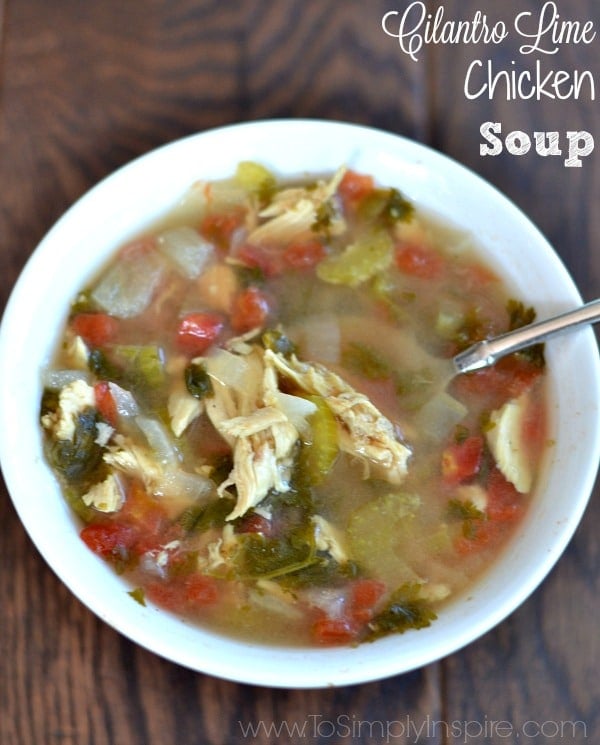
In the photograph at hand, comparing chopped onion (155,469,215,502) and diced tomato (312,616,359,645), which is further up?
chopped onion (155,469,215,502)

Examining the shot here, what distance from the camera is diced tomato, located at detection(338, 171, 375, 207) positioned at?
7.35ft

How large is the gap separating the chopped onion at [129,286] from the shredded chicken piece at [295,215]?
288mm

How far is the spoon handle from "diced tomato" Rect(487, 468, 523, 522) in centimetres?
28

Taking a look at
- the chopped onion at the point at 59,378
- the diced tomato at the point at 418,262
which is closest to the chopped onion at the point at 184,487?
the chopped onion at the point at 59,378

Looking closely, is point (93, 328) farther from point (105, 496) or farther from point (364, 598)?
point (364, 598)

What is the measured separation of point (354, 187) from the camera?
7.39ft

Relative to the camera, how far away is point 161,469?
6.41 ft

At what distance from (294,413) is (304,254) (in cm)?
50

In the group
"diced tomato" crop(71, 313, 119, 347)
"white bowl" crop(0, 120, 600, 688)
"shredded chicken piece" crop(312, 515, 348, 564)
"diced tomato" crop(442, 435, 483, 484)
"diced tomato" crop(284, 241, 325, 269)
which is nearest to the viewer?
"white bowl" crop(0, 120, 600, 688)

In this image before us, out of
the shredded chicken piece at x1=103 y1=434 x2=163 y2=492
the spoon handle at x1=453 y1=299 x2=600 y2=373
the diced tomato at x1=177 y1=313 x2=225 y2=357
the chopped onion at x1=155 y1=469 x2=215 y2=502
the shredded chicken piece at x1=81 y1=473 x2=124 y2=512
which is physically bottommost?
the shredded chicken piece at x1=81 y1=473 x2=124 y2=512

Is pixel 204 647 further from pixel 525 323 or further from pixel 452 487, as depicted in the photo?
pixel 525 323

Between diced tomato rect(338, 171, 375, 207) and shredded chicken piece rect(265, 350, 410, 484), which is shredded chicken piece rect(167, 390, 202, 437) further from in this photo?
diced tomato rect(338, 171, 375, 207)

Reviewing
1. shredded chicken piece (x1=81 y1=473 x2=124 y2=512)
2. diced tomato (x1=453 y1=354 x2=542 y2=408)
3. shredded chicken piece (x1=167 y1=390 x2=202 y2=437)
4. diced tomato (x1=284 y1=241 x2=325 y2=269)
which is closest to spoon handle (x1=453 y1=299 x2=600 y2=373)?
diced tomato (x1=453 y1=354 x2=542 y2=408)

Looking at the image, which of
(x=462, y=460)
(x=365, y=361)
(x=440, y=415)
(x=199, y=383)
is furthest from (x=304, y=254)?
(x=462, y=460)
